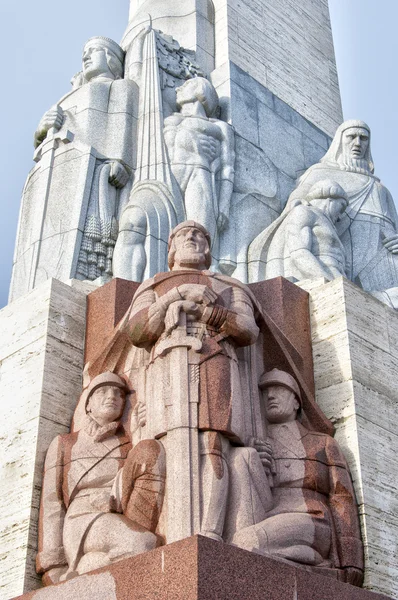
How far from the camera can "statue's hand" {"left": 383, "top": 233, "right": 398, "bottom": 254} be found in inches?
487

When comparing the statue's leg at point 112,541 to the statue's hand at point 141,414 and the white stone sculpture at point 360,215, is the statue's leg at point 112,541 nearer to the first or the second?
the statue's hand at point 141,414

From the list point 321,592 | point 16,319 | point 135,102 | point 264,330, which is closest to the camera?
point 321,592

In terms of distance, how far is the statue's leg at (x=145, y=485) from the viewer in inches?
279

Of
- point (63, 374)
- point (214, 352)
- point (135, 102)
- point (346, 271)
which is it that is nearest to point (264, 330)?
point (214, 352)

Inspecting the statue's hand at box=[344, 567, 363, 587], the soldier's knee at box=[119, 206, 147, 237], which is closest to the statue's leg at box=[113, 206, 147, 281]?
the soldier's knee at box=[119, 206, 147, 237]

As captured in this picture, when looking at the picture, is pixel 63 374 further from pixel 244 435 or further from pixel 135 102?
pixel 135 102

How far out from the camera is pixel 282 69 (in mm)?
15500

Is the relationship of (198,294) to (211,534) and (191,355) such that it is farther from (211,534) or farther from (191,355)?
(211,534)

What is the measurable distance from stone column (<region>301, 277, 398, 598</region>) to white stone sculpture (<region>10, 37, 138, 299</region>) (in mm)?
3074

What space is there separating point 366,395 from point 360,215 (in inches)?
168

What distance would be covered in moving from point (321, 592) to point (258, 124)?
27.8ft

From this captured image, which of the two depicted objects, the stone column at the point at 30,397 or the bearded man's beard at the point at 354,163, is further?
the bearded man's beard at the point at 354,163

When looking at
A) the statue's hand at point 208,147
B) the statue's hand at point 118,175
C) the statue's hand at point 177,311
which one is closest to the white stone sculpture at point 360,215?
the statue's hand at point 208,147

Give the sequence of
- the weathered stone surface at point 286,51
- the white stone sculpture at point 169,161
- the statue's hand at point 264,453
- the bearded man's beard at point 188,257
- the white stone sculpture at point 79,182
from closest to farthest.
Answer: the statue's hand at point 264,453 < the bearded man's beard at point 188,257 < the white stone sculpture at point 169,161 < the white stone sculpture at point 79,182 < the weathered stone surface at point 286,51
